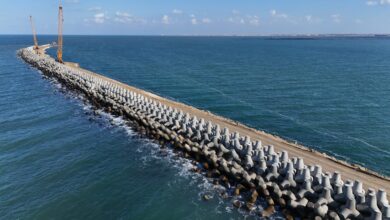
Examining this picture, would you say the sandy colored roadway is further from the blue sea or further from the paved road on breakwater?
the blue sea

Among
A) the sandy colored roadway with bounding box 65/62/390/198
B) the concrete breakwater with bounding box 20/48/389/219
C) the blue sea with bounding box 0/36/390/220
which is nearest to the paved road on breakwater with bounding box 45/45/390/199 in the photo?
the sandy colored roadway with bounding box 65/62/390/198

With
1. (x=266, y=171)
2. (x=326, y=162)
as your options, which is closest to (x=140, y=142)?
(x=266, y=171)

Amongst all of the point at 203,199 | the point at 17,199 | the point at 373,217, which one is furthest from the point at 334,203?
the point at 17,199

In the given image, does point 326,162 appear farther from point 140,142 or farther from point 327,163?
point 140,142

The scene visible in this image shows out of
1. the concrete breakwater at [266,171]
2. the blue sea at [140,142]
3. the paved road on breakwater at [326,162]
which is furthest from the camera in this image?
the blue sea at [140,142]

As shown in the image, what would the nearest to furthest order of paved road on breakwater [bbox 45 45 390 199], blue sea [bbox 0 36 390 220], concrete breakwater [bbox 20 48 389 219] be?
concrete breakwater [bbox 20 48 389 219] → paved road on breakwater [bbox 45 45 390 199] → blue sea [bbox 0 36 390 220]

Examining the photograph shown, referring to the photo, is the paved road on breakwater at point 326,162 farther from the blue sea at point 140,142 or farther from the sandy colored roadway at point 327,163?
the blue sea at point 140,142

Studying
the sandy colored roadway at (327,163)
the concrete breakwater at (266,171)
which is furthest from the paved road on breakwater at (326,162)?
the concrete breakwater at (266,171)

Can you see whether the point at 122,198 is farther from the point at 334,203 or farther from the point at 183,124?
the point at 334,203
